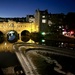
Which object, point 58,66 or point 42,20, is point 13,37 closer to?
point 42,20

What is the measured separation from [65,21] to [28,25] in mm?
15831

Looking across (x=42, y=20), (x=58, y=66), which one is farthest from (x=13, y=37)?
(x=58, y=66)

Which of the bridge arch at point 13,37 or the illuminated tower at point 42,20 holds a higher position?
the illuminated tower at point 42,20

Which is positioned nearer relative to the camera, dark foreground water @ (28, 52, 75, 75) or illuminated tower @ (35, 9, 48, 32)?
dark foreground water @ (28, 52, 75, 75)

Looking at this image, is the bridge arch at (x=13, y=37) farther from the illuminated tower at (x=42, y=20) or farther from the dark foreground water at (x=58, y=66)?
the dark foreground water at (x=58, y=66)

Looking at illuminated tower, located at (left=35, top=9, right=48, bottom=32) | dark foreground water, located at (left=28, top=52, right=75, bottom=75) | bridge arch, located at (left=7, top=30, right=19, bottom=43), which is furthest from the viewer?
illuminated tower, located at (left=35, top=9, right=48, bottom=32)

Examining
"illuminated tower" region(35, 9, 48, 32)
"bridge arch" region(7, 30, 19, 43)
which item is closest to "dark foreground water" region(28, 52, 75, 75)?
"bridge arch" region(7, 30, 19, 43)

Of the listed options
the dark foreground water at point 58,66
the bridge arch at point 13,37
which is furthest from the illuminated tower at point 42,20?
the dark foreground water at point 58,66

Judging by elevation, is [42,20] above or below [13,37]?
above

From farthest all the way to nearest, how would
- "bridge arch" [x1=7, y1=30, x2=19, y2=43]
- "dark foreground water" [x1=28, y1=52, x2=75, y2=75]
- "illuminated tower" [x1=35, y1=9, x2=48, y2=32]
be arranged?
"illuminated tower" [x1=35, y1=9, x2=48, y2=32] < "bridge arch" [x1=7, y1=30, x2=19, y2=43] < "dark foreground water" [x1=28, y1=52, x2=75, y2=75]

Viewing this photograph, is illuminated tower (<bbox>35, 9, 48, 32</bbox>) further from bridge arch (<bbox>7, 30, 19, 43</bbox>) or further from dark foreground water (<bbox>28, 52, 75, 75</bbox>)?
dark foreground water (<bbox>28, 52, 75, 75</bbox>)

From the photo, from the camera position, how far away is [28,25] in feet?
234

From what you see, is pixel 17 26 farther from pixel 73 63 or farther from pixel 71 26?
→ pixel 73 63

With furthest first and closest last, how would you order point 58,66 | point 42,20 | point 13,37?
point 13,37
point 42,20
point 58,66
